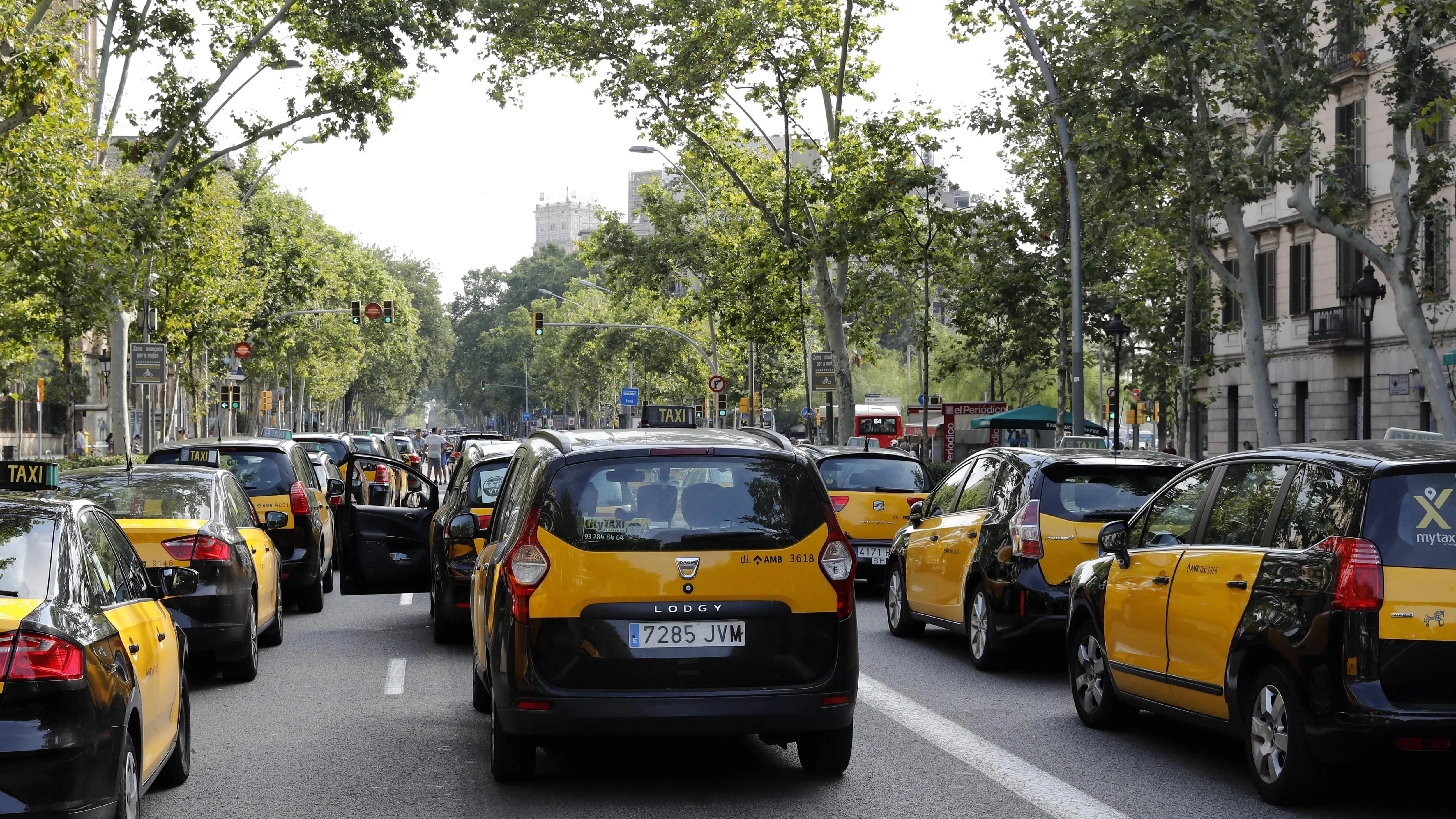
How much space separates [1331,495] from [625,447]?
3.06m

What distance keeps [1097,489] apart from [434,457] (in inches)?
1563

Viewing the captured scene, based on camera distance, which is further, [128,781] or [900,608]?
[900,608]

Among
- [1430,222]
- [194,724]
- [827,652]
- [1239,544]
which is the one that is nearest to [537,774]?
[827,652]

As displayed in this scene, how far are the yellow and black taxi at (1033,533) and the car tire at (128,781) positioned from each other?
6.47 meters

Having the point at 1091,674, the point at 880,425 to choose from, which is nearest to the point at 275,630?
the point at 1091,674

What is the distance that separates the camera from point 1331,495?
7062 mm

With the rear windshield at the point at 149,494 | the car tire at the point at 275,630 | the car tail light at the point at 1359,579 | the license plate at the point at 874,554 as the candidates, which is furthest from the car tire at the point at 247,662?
the license plate at the point at 874,554

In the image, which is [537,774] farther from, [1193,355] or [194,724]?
[1193,355]

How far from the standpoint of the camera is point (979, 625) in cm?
1182

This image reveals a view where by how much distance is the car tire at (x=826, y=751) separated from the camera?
25.0 feet

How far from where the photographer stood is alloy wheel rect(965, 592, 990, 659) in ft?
38.0

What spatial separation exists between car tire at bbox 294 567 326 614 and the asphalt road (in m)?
5.00

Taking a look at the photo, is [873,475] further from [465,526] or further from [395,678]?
[465,526]

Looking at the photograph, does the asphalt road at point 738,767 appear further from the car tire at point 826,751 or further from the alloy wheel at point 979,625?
the alloy wheel at point 979,625
